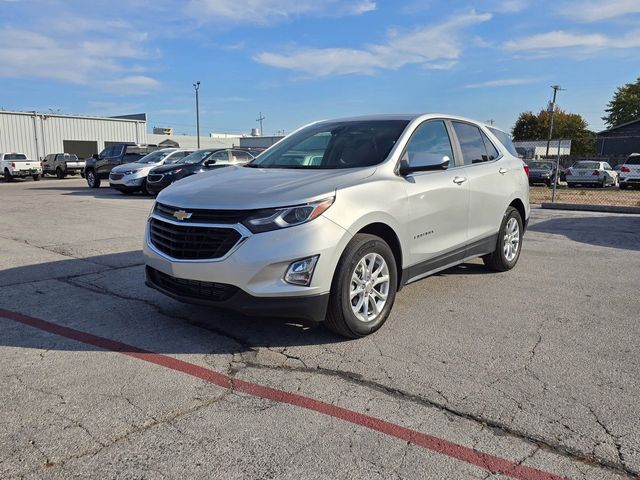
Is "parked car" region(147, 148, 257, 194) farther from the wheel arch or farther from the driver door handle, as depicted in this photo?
the wheel arch

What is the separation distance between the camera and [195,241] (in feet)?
12.8

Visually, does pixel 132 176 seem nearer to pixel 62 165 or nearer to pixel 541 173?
pixel 62 165

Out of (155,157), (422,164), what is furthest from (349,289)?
(155,157)

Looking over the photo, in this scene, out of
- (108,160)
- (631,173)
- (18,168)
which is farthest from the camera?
(18,168)

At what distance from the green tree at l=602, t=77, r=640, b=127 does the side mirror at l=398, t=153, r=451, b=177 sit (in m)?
82.0

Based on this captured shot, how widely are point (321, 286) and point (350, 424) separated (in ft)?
3.64

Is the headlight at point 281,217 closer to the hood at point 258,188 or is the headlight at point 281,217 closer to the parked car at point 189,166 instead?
the hood at point 258,188

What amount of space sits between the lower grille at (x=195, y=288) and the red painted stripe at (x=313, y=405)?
1.59 feet

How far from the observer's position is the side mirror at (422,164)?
4.53 m

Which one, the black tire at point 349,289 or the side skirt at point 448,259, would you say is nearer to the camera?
the black tire at point 349,289

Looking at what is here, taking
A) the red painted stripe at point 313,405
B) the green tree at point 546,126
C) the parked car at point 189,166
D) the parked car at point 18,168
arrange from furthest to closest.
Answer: the green tree at point 546,126
the parked car at point 18,168
the parked car at point 189,166
the red painted stripe at point 313,405

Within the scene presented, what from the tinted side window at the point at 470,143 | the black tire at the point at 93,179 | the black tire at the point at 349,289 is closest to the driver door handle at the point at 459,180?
the tinted side window at the point at 470,143

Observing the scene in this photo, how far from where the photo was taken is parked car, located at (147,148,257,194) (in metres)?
16.6

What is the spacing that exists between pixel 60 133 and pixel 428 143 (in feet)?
147
